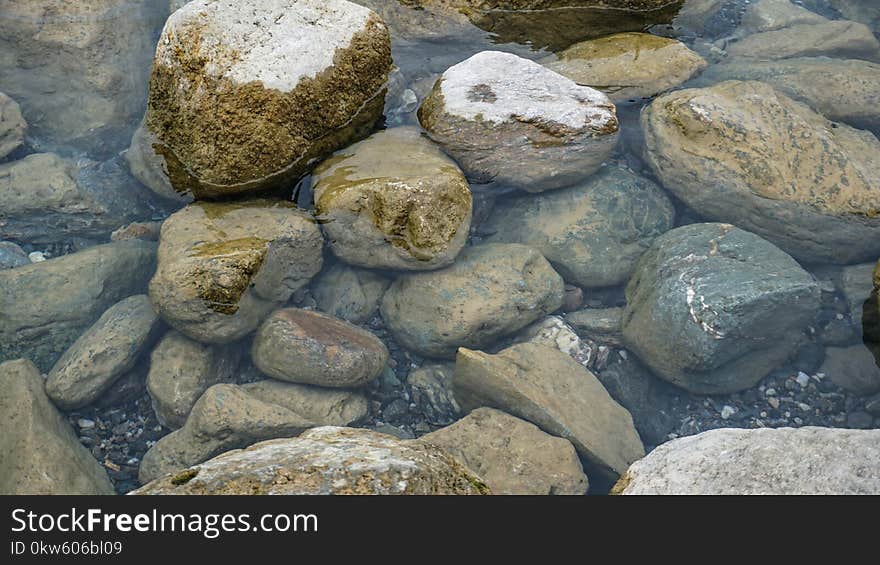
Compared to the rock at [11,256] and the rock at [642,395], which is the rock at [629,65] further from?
the rock at [11,256]

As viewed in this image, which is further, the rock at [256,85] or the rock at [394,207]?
the rock at [394,207]

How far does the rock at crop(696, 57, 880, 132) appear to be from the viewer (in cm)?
596

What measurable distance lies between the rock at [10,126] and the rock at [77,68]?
0.44 ft

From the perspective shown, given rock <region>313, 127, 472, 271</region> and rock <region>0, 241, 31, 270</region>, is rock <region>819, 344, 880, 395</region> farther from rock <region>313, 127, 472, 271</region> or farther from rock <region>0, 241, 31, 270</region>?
rock <region>0, 241, 31, 270</region>

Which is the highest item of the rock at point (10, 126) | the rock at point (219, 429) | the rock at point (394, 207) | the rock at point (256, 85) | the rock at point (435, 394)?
the rock at point (256, 85)

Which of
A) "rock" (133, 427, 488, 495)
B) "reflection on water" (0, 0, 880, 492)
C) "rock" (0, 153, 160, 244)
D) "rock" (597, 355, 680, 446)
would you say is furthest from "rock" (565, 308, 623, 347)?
"rock" (0, 153, 160, 244)

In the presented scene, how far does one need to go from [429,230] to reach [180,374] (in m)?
2.05

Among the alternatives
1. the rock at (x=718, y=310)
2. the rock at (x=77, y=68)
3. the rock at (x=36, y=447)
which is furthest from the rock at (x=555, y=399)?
the rock at (x=77, y=68)

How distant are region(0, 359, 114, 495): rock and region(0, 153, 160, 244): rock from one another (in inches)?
56.8

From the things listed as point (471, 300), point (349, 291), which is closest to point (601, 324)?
point (471, 300)

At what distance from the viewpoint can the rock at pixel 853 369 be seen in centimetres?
482

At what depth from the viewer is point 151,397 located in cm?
483

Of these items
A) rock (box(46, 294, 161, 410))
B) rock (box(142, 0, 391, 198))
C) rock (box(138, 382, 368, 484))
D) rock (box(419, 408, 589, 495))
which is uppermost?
rock (box(142, 0, 391, 198))

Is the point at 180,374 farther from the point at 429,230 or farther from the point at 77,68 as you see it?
the point at 77,68
